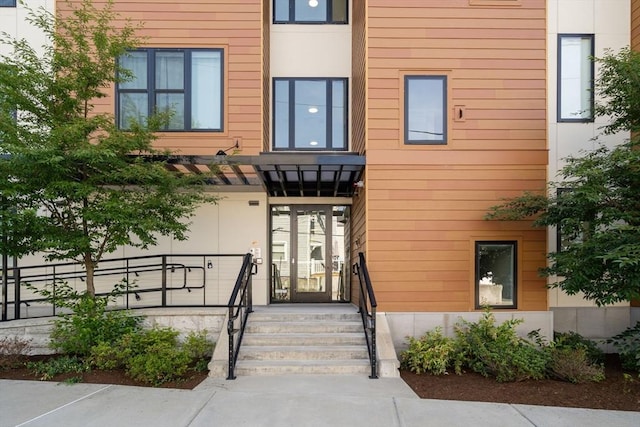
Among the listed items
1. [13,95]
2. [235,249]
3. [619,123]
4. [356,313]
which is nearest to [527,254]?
[619,123]

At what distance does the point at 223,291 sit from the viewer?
927 cm

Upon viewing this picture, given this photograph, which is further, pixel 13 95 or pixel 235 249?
pixel 235 249

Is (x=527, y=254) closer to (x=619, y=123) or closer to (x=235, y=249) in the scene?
(x=619, y=123)

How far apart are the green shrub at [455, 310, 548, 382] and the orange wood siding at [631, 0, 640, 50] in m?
6.13

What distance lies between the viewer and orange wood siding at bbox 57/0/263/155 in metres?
9.05

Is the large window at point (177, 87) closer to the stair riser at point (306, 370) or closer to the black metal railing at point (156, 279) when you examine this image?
the black metal railing at point (156, 279)

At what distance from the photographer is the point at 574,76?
29.4 ft

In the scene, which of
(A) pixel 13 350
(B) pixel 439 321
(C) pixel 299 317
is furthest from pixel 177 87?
(B) pixel 439 321

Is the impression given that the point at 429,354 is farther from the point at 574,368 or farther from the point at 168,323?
the point at 168,323

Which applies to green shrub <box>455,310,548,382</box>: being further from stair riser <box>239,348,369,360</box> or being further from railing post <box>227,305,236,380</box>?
railing post <box>227,305,236,380</box>

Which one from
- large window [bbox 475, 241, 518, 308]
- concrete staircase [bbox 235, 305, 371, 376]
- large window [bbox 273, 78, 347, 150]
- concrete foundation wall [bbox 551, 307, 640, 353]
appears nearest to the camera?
concrete staircase [bbox 235, 305, 371, 376]

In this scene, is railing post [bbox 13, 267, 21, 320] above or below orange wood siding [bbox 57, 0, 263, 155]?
below

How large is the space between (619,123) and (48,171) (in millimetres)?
8472

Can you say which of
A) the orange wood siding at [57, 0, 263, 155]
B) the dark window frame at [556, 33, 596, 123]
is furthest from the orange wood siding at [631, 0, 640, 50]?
the orange wood siding at [57, 0, 263, 155]
